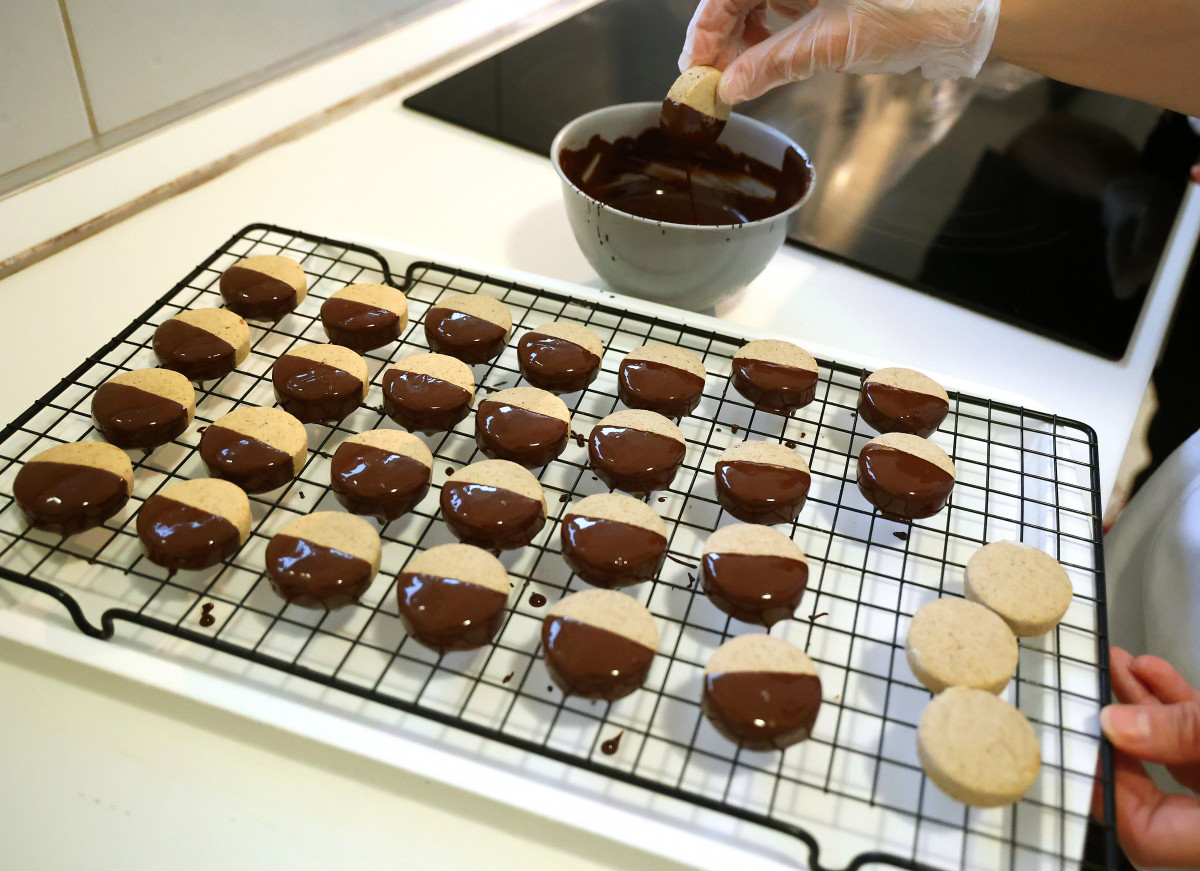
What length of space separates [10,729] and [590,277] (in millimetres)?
904

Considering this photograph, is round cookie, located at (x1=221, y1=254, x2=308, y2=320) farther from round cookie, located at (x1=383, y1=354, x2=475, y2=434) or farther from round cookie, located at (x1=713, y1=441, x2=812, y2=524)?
round cookie, located at (x1=713, y1=441, x2=812, y2=524)

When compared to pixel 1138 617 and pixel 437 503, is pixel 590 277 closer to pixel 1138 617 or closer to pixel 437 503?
pixel 437 503

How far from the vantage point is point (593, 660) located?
782 millimetres

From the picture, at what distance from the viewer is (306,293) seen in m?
1.19

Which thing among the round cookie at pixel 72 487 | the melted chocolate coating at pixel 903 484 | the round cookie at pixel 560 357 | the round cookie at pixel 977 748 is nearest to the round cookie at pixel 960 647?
the round cookie at pixel 977 748

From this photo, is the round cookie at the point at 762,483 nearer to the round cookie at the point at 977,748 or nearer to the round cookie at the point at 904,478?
the round cookie at the point at 904,478

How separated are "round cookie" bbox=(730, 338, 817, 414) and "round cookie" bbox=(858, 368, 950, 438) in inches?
2.7

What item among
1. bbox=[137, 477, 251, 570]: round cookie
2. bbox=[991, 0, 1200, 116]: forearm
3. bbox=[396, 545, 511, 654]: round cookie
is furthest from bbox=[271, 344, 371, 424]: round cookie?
bbox=[991, 0, 1200, 116]: forearm

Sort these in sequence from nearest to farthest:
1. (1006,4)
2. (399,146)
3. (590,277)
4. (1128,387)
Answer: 1. (1006,4)
2. (1128,387)
3. (590,277)
4. (399,146)

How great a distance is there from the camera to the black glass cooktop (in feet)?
4.55

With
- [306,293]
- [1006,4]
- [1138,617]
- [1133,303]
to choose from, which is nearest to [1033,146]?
[1133,303]

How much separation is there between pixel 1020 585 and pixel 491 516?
53 cm

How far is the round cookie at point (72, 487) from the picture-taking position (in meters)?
0.86

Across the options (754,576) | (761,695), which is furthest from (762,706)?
(754,576)
